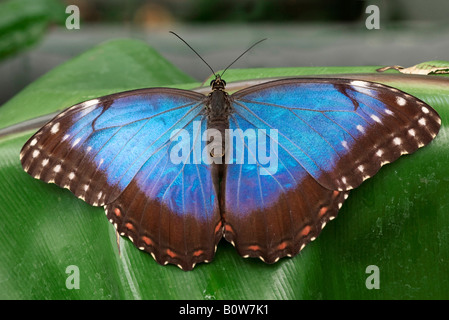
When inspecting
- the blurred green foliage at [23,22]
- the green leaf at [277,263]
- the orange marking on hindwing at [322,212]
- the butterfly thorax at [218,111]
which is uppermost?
the blurred green foliage at [23,22]

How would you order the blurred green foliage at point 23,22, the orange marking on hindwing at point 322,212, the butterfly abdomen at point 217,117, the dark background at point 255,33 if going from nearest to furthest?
the orange marking on hindwing at point 322,212
the butterfly abdomen at point 217,117
the blurred green foliage at point 23,22
the dark background at point 255,33

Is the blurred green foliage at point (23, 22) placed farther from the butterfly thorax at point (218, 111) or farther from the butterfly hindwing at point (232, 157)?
the butterfly thorax at point (218, 111)

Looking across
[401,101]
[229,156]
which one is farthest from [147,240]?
[401,101]

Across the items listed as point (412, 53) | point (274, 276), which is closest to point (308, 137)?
point (274, 276)

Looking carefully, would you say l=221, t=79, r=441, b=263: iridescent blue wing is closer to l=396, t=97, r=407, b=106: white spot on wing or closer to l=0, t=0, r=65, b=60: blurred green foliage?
l=396, t=97, r=407, b=106: white spot on wing

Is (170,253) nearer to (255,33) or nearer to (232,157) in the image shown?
(232,157)

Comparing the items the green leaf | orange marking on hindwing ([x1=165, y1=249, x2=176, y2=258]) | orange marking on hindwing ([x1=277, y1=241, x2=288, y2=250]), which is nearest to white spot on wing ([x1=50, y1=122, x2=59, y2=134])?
the green leaf

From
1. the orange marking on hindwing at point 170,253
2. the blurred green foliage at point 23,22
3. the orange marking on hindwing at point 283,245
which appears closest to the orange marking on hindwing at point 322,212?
the orange marking on hindwing at point 283,245
